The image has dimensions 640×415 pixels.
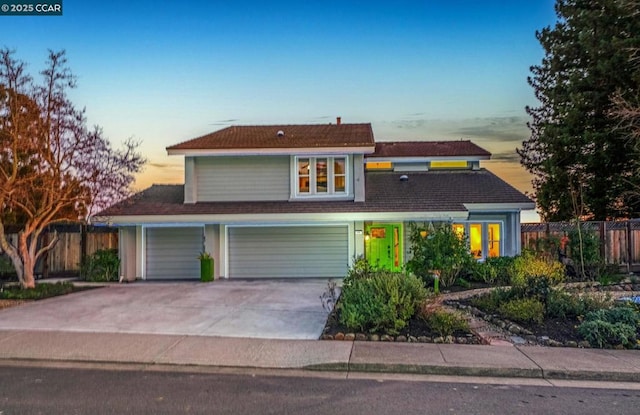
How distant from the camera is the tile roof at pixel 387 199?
1598 centimetres

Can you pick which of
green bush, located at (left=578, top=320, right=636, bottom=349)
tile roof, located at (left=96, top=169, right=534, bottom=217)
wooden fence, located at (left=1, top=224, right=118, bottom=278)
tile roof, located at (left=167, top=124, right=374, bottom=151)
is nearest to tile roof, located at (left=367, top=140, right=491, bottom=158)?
tile roof, located at (left=96, top=169, right=534, bottom=217)

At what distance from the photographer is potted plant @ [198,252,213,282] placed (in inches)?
628

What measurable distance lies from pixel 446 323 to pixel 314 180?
33.3 ft

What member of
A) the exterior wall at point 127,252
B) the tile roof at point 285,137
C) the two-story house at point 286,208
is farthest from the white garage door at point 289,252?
the exterior wall at point 127,252

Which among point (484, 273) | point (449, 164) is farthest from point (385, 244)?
point (449, 164)

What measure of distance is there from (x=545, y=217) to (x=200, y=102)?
59.0 feet

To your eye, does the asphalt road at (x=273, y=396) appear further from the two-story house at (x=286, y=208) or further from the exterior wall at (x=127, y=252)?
the exterior wall at (x=127, y=252)

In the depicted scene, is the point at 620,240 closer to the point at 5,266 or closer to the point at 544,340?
the point at 544,340

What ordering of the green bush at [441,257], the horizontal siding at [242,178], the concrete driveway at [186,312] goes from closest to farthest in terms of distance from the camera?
1. the concrete driveway at [186,312]
2. the green bush at [441,257]
3. the horizontal siding at [242,178]

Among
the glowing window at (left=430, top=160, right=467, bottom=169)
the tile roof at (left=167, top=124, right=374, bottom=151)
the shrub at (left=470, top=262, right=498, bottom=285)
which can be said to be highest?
the tile roof at (left=167, top=124, right=374, bottom=151)

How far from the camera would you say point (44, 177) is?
1290cm

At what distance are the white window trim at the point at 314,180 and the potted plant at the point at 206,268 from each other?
3805 millimetres

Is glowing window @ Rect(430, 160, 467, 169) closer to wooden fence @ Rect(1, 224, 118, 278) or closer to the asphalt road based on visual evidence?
wooden fence @ Rect(1, 224, 118, 278)

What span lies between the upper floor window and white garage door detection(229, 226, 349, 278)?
1392 millimetres
